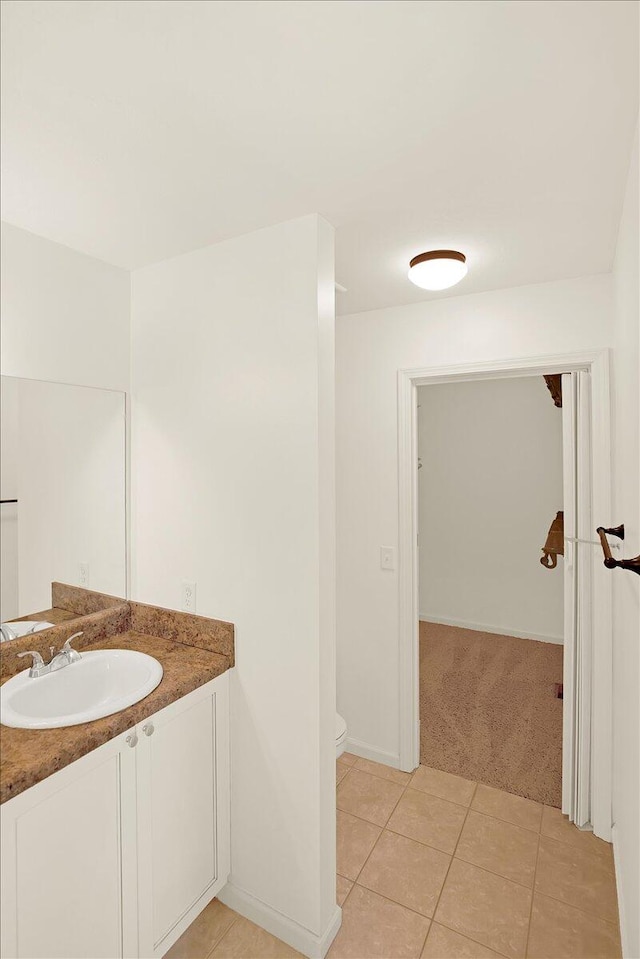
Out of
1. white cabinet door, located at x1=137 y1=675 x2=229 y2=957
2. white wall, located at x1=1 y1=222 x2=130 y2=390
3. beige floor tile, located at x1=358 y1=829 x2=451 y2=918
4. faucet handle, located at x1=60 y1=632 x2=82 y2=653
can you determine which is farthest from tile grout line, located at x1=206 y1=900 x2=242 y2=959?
white wall, located at x1=1 y1=222 x2=130 y2=390

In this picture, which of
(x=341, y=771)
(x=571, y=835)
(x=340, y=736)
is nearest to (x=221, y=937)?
(x=340, y=736)

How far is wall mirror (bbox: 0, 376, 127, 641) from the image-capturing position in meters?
1.72

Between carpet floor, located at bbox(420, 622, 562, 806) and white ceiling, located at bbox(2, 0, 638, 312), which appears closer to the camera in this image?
white ceiling, located at bbox(2, 0, 638, 312)

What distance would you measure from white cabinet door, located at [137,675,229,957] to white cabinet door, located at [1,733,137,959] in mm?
58

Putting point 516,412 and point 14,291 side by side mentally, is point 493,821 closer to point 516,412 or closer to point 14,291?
point 14,291

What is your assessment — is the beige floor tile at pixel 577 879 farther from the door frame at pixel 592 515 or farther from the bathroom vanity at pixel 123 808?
the bathroom vanity at pixel 123 808

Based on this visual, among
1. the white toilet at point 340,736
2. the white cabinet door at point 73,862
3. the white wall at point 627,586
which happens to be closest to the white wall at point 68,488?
the white cabinet door at point 73,862

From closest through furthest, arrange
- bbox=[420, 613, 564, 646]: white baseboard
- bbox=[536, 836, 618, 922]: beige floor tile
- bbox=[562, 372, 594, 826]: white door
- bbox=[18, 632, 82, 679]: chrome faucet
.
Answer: bbox=[18, 632, 82, 679]: chrome faucet → bbox=[536, 836, 618, 922]: beige floor tile → bbox=[562, 372, 594, 826]: white door → bbox=[420, 613, 564, 646]: white baseboard

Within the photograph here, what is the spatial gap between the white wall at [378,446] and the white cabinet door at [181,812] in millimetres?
1070

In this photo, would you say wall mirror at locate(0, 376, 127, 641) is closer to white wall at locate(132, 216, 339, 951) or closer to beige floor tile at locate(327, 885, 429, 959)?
white wall at locate(132, 216, 339, 951)

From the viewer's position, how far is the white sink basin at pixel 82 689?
1.38 metres

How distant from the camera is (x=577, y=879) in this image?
6.30 feet

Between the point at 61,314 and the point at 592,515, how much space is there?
2274 millimetres

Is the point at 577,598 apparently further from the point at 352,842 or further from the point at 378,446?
the point at 352,842
